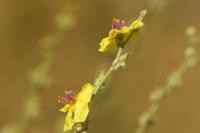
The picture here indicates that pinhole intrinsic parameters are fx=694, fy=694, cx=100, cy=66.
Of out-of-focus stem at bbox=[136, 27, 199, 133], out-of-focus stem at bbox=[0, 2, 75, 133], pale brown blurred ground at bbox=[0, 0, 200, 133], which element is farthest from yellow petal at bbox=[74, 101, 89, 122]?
pale brown blurred ground at bbox=[0, 0, 200, 133]

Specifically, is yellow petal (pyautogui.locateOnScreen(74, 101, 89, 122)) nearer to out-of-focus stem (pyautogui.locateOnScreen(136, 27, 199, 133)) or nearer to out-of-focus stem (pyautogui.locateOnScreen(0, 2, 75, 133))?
out-of-focus stem (pyautogui.locateOnScreen(136, 27, 199, 133))

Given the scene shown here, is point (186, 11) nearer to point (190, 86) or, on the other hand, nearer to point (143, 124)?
point (190, 86)

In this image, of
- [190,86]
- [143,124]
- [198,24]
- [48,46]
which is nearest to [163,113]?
[190,86]

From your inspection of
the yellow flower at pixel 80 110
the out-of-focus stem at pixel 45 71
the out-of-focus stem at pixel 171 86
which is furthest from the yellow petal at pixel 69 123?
the out-of-focus stem at pixel 45 71

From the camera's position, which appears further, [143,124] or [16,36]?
[16,36]

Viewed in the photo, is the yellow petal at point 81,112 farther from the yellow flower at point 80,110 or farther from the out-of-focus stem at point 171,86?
the out-of-focus stem at point 171,86

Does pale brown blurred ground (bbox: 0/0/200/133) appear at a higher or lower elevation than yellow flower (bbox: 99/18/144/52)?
higher

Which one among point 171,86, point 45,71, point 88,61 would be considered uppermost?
point 88,61

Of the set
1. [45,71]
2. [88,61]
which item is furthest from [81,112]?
[88,61]

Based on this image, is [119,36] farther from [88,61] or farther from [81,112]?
[88,61]
